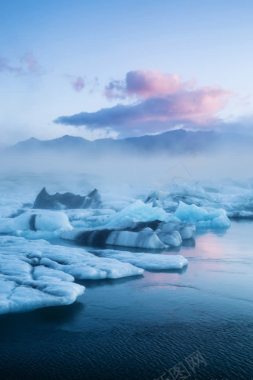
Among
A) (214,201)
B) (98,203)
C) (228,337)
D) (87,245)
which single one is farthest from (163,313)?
(214,201)

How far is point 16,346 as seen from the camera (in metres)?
8.04

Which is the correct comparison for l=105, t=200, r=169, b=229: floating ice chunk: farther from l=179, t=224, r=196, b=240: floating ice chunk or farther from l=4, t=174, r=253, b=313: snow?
l=179, t=224, r=196, b=240: floating ice chunk

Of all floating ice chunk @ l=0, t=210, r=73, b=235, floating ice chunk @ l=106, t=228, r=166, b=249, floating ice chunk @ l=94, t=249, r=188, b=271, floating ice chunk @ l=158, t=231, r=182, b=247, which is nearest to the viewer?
floating ice chunk @ l=94, t=249, r=188, b=271

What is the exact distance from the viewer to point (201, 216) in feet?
106

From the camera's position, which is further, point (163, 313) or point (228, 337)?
point (163, 313)

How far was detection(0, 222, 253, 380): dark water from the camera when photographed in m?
7.22

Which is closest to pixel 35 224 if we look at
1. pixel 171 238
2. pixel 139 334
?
pixel 171 238

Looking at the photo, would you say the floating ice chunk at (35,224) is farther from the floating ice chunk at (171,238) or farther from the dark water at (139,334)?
the dark water at (139,334)

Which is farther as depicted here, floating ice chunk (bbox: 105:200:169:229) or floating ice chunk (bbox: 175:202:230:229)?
floating ice chunk (bbox: 175:202:230:229)

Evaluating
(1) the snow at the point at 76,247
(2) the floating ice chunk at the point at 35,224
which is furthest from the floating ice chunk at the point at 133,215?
(2) the floating ice chunk at the point at 35,224

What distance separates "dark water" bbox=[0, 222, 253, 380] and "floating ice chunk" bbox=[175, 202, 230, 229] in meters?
18.6

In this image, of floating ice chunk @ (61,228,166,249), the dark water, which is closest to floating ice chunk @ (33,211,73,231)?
floating ice chunk @ (61,228,166,249)

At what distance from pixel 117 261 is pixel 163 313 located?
190 inches

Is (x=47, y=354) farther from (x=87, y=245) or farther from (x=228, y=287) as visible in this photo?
(x=87, y=245)
